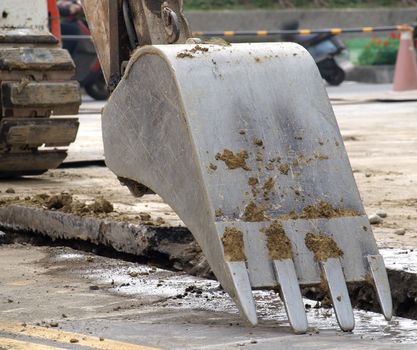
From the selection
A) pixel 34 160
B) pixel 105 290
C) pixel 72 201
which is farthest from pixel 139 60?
pixel 34 160

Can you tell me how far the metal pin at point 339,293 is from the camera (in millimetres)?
4500

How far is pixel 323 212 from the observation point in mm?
4766

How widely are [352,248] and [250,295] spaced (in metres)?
0.44

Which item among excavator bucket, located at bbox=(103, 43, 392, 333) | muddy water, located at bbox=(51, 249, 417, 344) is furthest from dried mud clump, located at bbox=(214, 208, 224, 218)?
muddy water, located at bbox=(51, 249, 417, 344)

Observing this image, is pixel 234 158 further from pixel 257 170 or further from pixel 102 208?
pixel 102 208

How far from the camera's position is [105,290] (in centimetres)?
539

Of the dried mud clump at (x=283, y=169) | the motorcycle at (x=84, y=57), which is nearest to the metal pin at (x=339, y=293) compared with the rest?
the dried mud clump at (x=283, y=169)

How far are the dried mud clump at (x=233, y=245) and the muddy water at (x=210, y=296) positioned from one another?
0.89ft

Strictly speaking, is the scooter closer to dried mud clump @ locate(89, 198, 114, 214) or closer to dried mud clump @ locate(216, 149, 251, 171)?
dried mud clump @ locate(89, 198, 114, 214)

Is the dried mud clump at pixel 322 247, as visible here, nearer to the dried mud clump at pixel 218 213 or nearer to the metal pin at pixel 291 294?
the metal pin at pixel 291 294

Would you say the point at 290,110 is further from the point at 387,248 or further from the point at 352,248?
the point at 387,248

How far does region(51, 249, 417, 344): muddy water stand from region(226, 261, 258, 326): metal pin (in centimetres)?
20

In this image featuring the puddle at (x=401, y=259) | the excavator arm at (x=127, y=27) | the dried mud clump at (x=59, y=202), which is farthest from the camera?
the dried mud clump at (x=59, y=202)

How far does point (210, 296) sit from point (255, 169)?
626 millimetres
